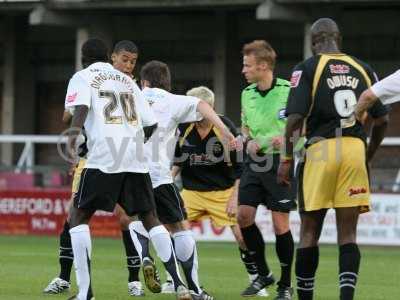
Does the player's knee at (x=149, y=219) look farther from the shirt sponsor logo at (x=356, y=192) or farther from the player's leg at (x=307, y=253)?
the shirt sponsor logo at (x=356, y=192)

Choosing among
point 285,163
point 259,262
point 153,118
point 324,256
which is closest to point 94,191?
point 153,118

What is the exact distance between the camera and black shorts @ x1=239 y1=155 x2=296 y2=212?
11.1 meters

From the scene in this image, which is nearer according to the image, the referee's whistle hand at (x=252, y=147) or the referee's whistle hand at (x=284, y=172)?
the referee's whistle hand at (x=284, y=172)

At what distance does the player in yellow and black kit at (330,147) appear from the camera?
28.6 feet

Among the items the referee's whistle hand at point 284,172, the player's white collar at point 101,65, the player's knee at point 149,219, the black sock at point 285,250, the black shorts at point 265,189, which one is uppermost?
the player's white collar at point 101,65

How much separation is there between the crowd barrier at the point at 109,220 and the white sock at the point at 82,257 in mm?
10887

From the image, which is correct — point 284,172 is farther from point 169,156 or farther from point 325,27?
point 169,156

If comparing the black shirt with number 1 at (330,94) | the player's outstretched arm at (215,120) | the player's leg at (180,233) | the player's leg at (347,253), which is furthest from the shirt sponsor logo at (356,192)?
the player's leg at (180,233)

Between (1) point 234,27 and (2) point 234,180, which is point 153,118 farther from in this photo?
(1) point 234,27

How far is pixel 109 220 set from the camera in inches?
861

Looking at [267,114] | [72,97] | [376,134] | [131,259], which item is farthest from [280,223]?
[72,97]

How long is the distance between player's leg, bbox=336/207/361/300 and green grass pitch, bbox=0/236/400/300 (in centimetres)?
240

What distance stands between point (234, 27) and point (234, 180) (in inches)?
737

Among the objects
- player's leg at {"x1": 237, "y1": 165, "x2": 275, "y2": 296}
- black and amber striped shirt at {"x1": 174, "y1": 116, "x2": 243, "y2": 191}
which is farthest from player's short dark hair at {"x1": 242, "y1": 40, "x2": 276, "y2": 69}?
black and amber striped shirt at {"x1": 174, "y1": 116, "x2": 243, "y2": 191}
